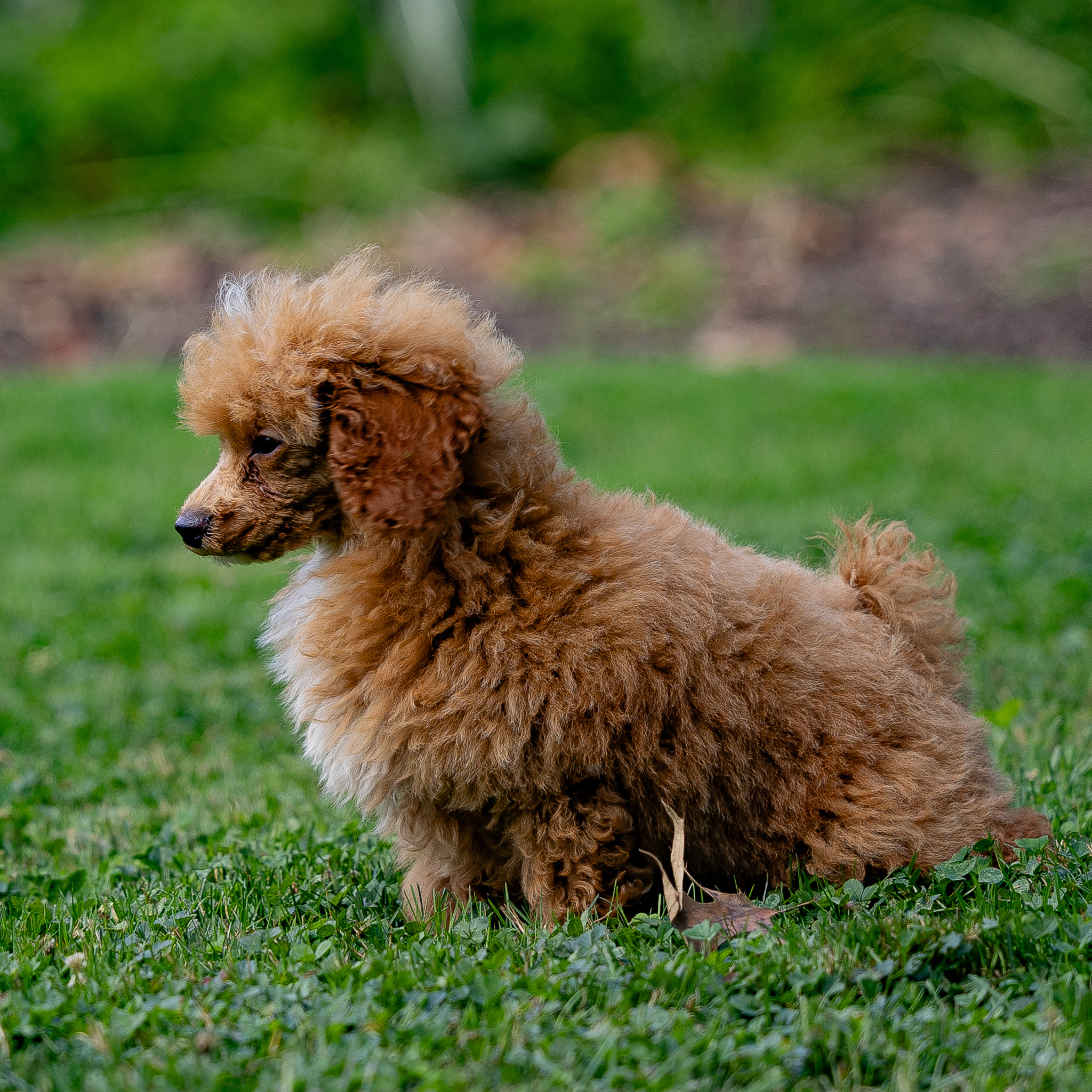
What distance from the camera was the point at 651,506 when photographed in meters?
3.58

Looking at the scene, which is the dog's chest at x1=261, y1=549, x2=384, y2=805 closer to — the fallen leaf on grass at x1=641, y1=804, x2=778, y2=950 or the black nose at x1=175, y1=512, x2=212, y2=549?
the black nose at x1=175, y1=512, x2=212, y2=549

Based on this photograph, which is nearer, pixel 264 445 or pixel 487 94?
pixel 264 445

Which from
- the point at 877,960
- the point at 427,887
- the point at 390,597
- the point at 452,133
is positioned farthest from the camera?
the point at 452,133

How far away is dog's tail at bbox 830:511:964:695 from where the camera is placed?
363 centimetres

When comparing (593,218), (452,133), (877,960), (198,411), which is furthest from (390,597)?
(452,133)

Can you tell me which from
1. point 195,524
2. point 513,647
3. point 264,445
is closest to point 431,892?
point 513,647

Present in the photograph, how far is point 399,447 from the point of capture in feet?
10.3

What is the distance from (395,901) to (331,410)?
139 centimetres

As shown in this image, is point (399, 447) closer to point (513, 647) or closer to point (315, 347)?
point (315, 347)

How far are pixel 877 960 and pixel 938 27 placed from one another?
14.6m

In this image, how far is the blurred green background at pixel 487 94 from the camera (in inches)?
568

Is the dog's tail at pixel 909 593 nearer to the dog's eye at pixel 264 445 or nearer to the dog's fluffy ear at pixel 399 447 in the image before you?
the dog's fluffy ear at pixel 399 447

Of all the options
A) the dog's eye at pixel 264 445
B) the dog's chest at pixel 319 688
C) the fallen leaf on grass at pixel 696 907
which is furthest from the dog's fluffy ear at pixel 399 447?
the fallen leaf on grass at pixel 696 907

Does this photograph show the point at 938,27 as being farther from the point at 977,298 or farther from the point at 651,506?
the point at 651,506
